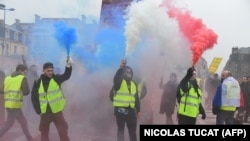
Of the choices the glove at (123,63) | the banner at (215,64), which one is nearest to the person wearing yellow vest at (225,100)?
the banner at (215,64)

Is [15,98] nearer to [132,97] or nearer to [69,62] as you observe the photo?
[69,62]

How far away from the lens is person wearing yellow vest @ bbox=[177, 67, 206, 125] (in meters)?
5.87

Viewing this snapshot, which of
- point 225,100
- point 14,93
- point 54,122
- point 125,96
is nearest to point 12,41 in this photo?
point 14,93

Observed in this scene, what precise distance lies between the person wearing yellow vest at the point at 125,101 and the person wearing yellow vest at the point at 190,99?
65cm

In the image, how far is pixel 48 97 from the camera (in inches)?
237

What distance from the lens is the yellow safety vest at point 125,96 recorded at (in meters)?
6.07

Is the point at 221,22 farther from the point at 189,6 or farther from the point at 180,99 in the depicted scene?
the point at 180,99

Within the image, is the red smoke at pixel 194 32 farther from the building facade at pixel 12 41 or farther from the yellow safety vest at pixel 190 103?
the building facade at pixel 12 41

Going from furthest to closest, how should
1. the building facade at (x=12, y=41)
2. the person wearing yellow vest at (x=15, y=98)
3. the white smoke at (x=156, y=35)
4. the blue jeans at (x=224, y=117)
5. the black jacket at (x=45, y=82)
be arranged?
the building facade at (x=12, y=41) < the person wearing yellow vest at (x=15, y=98) < the blue jeans at (x=224, y=117) < the white smoke at (x=156, y=35) < the black jacket at (x=45, y=82)

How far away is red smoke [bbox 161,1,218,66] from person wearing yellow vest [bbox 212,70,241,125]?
54 centimetres

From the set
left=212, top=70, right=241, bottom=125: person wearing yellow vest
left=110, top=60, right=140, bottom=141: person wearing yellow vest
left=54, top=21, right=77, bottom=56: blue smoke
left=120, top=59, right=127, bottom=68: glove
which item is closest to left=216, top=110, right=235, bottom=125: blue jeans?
left=212, top=70, right=241, bottom=125: person wearing yellow vest

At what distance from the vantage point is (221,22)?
20.2 ft

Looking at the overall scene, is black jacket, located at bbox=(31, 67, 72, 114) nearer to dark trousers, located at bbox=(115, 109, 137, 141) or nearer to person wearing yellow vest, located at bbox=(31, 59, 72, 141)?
person wearing yellow vest, located at bbox=(31, 59, 72, 141)

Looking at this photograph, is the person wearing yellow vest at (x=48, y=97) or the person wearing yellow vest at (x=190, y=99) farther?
the person wearing yellow vest at (x=48, y=97)
